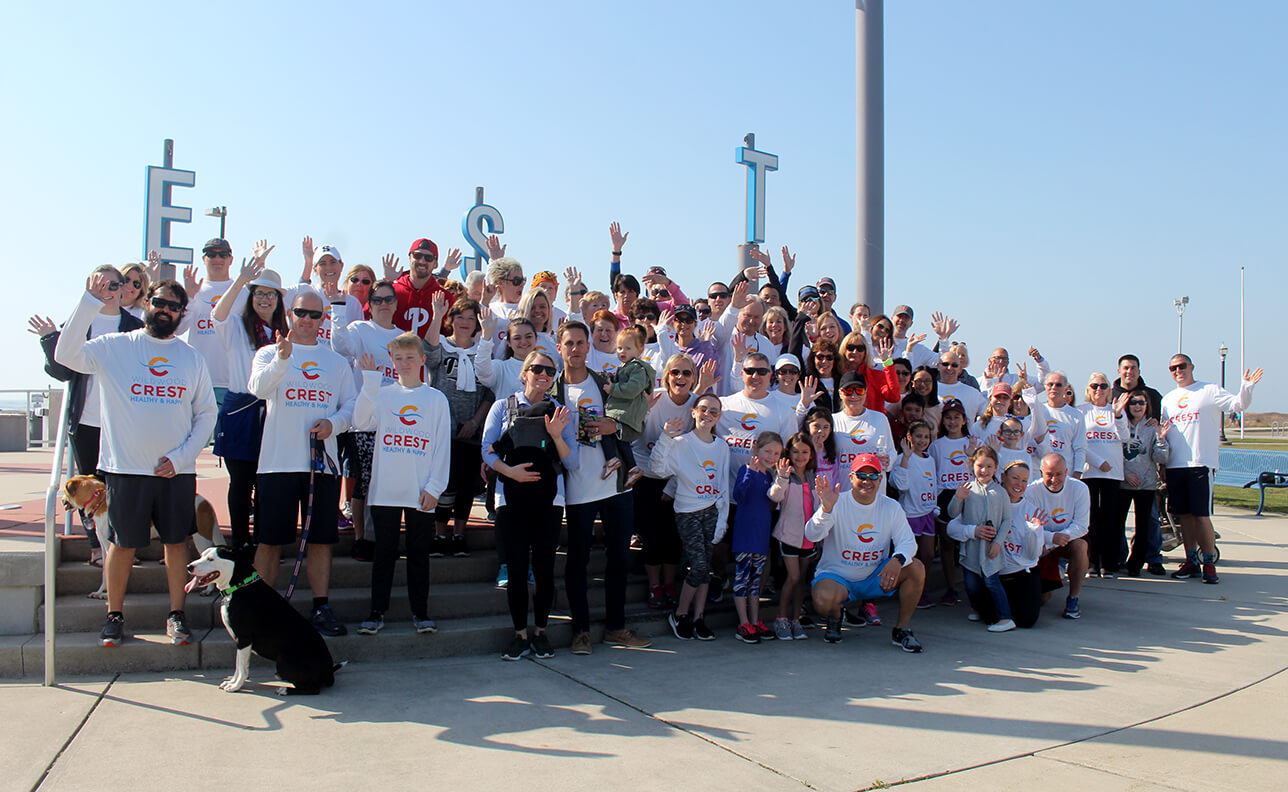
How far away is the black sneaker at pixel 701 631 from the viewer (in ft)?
19.3

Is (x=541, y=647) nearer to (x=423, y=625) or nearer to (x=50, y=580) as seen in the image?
(x=423, y=625)

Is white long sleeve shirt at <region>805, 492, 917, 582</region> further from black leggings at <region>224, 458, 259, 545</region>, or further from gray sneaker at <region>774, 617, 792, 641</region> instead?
black leggings at <region>224, 458, 259, 545</region>

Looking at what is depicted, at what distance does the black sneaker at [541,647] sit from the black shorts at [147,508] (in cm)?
207

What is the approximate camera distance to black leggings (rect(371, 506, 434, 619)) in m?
5.17

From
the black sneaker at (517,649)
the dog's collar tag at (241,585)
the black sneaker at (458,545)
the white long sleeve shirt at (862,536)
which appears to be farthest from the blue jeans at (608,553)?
the dog's collar tag at (241,585)

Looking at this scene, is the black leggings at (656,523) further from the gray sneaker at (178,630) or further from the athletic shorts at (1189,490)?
the athletic shorts at (1189,490)

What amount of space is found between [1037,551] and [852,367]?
6.43 feet

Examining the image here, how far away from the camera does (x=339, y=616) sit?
17.8 ft

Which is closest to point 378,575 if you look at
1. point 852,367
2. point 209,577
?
point 209,577

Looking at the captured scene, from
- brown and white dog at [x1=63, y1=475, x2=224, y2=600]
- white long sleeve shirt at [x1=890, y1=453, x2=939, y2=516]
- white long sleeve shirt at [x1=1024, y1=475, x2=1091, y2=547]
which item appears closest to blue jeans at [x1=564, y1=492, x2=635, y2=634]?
brown and white dog at [x1=63, y1=475, x2=224, y2=600]

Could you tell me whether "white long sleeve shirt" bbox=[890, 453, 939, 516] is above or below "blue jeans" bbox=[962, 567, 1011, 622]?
above

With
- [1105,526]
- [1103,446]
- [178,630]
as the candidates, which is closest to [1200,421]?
[1103,446]

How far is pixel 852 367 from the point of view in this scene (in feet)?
22.6

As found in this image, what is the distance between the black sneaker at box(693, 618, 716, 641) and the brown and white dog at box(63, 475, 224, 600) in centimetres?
308
